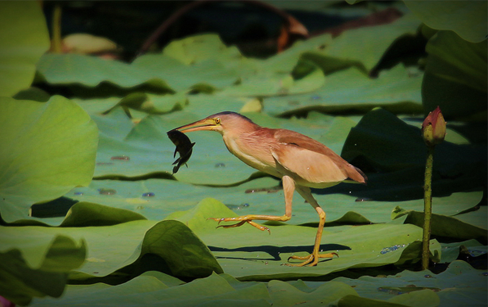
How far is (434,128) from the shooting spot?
119cm

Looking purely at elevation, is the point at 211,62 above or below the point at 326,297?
below

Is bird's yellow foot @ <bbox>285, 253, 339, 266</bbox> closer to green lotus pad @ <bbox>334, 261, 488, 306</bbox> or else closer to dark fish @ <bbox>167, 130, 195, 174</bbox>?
green lotus pad @ <bbox>334, 261, 488, 306</bbox>

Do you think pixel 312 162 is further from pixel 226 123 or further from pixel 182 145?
pixel 182 145

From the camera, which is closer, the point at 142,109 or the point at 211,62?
the point at 142,109

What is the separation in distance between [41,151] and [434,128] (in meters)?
0.96

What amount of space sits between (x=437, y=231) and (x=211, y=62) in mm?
2300

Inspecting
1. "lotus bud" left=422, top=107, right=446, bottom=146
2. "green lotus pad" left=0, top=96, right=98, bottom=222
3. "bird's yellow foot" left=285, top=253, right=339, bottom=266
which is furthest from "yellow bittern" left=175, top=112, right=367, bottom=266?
"green lotus pad" left=0, top=96, right=98, bottom=222

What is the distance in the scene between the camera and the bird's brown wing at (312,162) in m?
1.33

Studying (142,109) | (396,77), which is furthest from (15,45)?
(396,77)

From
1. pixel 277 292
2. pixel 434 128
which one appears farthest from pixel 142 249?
pixel 434 128

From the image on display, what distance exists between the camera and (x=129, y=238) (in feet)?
4.74

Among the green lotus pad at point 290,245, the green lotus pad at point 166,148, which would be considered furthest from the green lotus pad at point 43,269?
the green lotus pad at point 166,148

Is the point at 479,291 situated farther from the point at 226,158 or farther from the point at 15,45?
the point at 15,45

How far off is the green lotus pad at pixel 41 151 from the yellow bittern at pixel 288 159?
34 centimetres
